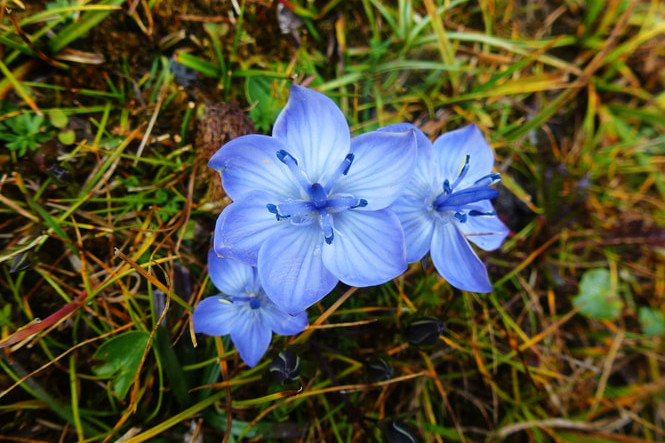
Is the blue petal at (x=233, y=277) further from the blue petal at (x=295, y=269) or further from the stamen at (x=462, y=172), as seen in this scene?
the stamen at (x=462, y=172)


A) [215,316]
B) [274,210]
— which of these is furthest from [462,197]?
[215,316]

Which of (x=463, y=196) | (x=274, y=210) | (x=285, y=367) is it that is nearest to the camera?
(x=274, y=210)

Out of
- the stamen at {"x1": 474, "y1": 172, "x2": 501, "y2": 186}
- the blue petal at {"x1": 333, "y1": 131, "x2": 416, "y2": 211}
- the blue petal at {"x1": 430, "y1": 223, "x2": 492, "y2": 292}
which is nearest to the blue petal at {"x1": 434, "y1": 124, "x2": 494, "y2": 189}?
the stamen at {"x1": 474, "y1": 172, "x2": 501, "y2": 186}

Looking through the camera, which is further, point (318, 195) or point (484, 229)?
point (484, 229)

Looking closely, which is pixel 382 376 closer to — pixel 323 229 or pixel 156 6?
pixel 323 229

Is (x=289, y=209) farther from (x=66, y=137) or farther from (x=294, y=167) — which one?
(x=66, y=137)

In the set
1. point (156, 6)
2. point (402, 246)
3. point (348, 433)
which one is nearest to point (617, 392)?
point (348, 433)

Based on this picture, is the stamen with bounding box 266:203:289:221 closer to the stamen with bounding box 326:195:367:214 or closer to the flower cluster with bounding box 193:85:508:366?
the flower cluster with bounding box 193:85:508:366
